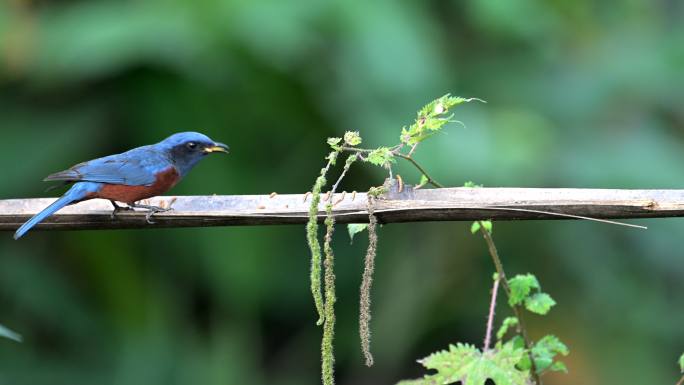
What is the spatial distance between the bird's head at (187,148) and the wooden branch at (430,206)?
2.60 ft

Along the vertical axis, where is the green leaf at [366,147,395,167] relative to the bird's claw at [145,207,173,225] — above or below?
above

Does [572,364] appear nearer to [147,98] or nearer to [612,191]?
[147,98]

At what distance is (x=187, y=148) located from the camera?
380 centimetres

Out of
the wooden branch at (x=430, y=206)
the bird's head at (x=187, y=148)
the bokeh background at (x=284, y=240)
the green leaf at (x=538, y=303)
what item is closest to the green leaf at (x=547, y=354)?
the green leaf at (x=538, y=303)

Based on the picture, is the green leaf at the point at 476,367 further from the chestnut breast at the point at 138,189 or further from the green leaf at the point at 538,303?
the chestnut breast at the point at 138,189

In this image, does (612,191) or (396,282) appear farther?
(396,282)

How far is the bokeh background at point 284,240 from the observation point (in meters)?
5.48

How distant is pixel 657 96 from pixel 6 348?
4.16m

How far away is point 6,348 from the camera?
18.4ft

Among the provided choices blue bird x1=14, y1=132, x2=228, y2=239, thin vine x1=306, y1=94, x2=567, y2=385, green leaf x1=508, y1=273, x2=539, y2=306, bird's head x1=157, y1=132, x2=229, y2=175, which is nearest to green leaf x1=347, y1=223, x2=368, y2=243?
thin vine x1=306, y1=94, x2=567, y2=385

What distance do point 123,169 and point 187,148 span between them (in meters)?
0.33

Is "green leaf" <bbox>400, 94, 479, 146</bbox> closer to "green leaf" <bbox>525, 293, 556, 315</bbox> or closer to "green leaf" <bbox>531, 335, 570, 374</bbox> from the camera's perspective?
"green leaf" <bbox>525, 293, 556, 315</bbox>

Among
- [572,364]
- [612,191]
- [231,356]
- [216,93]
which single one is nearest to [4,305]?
[231,356]

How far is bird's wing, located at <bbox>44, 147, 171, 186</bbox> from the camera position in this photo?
338 cm
